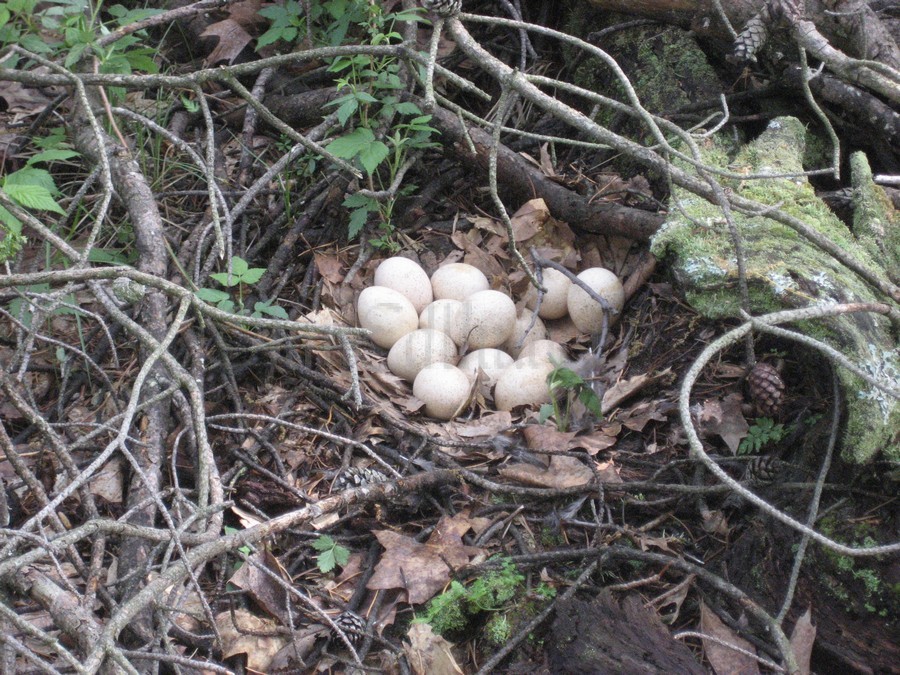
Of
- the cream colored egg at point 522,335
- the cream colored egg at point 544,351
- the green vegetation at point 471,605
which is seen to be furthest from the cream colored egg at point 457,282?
the green vegetation at point 471,605

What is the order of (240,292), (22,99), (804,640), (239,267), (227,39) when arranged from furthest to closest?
(22,99)
(227,39)
(240,292)
(239,267)
(804,640)

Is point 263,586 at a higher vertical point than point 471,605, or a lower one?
lower

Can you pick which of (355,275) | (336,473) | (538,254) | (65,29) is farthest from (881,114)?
(65,29)

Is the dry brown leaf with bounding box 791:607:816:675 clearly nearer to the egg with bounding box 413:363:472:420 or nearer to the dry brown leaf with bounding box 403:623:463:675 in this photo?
the dry brown leaf with bounding box 403:623:463:675

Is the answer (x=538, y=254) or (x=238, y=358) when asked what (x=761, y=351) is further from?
(x=238, y=358)

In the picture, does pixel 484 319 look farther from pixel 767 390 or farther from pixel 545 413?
pixel 767 390

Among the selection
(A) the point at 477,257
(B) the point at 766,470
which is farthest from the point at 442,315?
(B) the point at 766,470
